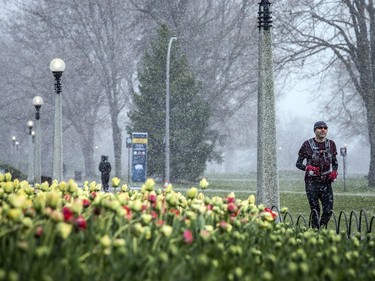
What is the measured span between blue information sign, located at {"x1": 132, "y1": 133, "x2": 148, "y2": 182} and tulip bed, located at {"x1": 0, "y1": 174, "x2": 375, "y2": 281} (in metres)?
28.3

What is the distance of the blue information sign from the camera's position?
34.0m

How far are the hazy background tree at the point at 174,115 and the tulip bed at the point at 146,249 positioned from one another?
33255 millimetres

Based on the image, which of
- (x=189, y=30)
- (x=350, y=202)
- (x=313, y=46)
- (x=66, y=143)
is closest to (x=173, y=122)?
(x=189, y=30)

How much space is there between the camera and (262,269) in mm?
4234

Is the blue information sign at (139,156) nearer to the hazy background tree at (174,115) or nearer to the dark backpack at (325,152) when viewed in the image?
the hazy background tree at (174,115)

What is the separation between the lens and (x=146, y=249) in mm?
4363

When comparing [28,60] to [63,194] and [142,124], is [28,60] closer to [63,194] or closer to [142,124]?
[142,124]

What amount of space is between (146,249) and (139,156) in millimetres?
29889

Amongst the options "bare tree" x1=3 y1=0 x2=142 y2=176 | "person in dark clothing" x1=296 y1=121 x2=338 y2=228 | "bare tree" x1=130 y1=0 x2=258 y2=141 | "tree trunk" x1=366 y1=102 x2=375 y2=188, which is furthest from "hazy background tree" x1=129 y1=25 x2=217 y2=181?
"person in dark clothing" x1=296 y1=121 x2=338 y2=228

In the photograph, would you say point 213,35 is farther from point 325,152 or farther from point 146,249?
point 146,249

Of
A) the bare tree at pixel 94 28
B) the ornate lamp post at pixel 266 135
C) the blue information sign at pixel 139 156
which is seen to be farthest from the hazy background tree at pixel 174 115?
the ornate lamp post at pixel 266 135

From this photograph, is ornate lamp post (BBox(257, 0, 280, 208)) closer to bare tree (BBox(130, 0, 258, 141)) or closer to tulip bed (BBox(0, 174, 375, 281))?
tulip bed (BBox(0, 174, 375, 281))

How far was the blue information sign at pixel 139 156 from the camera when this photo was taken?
3397cm

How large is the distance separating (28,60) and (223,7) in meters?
16.3
